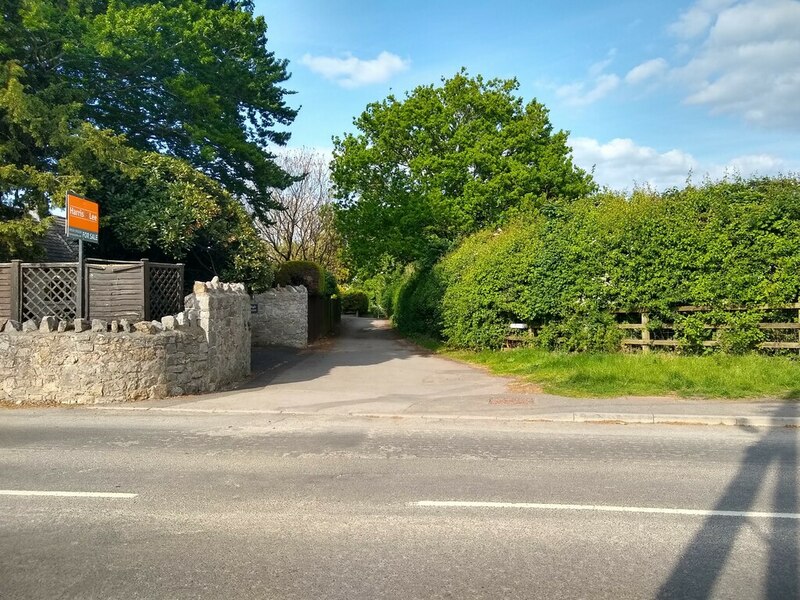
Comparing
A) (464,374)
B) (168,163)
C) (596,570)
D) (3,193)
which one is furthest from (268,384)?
(596,570)

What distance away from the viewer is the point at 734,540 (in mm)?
4375

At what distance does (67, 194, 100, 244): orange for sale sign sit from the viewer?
1045 centimetres

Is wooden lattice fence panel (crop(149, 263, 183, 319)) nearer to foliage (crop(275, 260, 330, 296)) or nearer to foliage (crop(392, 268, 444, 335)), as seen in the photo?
foliage (crop(392, 268, 444, 335))

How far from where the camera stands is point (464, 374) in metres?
14.4

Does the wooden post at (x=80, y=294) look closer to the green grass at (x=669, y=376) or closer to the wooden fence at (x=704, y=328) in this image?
the green grass at (x=669, y=376)

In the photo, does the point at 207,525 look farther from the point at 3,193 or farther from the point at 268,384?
the point at 3,193

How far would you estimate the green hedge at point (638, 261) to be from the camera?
12375mm

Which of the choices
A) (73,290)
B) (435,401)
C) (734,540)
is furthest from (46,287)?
(734,540)

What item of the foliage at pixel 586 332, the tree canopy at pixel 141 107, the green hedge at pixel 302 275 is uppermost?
the tree canopy at pixel 141 107

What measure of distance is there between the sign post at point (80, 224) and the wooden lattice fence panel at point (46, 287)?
0.35 m

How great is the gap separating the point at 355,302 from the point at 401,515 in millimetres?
61039

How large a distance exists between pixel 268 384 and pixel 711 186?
11094 mm

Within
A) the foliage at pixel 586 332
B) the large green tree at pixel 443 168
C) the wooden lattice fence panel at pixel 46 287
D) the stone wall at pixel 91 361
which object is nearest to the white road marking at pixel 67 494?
the stone wall at pixel 91 361

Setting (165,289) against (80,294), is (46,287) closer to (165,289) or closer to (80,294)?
(80,294)
